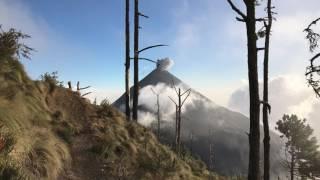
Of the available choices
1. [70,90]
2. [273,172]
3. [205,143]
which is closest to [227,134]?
[205,143]

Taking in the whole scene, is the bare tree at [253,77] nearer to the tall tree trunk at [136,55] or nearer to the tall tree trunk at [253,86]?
the tall tree trunk at [253,86]

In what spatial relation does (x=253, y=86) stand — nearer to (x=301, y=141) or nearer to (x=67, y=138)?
(x=67, y=138)

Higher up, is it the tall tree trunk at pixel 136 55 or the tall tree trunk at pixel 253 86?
the tall tree trunk at pixel 136 55

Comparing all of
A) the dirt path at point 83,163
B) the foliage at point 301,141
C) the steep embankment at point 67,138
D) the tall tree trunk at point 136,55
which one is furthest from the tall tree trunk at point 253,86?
the foliage at point 301,141

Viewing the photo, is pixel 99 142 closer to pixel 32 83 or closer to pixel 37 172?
pixel 32 83

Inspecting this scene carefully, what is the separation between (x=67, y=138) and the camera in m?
16.0

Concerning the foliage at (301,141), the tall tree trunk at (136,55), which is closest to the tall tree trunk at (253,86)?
the tall tree trunk at (136,55)

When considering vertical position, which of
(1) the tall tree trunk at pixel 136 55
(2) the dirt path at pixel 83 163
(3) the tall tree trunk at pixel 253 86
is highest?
(1) the tall tree trunk at pixel 136 55

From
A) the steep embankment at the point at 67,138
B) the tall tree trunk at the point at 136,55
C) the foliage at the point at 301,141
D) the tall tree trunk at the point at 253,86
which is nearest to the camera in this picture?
the steep embankment at the point at 67,138

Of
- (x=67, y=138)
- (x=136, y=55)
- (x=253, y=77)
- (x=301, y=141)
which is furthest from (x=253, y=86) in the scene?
(x=301, y=141)

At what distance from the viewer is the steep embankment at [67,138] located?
1261 centimetres

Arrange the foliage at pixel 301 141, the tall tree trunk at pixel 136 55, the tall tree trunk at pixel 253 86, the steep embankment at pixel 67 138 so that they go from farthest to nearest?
the foliage at pixel 301 141 → the tall tree trunk at pixel 136 55 → the tall tree trunk at pixel 253 86 → the steep embankment at pixel 67 138

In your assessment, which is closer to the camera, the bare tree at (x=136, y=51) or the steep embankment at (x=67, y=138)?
the steep embankment at (x=67, y=138)

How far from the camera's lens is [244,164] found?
171250 millimetres
